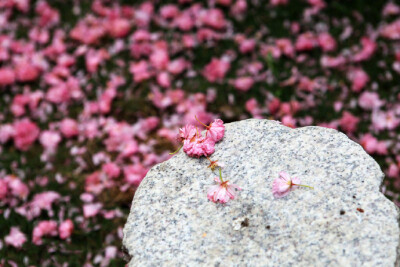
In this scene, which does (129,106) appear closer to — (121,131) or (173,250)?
(121,131)

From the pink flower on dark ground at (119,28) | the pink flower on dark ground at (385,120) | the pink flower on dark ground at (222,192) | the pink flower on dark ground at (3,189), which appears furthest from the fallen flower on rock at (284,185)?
the pink flower on dark ground at (119,28)

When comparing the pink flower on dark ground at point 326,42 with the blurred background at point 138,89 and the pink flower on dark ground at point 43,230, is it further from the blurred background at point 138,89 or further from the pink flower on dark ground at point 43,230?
the pink flower on dark ground at point 43,230

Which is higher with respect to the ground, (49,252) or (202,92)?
(202,92)

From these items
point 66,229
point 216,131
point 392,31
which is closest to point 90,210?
point 66,229

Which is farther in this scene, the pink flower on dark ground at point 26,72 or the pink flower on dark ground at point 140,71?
the pink flower on dark ground at point 26,72

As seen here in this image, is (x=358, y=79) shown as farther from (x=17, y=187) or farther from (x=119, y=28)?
(x=17, y=187)

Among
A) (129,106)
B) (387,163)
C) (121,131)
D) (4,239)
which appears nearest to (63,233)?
(4,239)

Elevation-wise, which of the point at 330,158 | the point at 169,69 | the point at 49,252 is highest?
the point at 330,158
